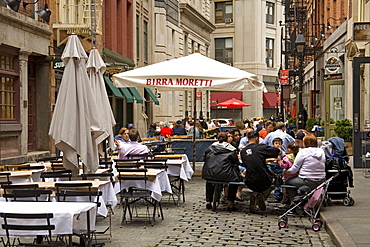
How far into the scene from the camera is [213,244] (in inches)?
365

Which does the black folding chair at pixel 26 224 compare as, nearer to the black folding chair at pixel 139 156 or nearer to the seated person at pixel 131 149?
the black folding chair at pixel 139 156

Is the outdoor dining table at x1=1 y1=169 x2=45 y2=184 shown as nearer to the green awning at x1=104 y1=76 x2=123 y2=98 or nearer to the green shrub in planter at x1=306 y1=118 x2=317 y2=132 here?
the green awning at x1=104 y1=76 x2=123 y2=98

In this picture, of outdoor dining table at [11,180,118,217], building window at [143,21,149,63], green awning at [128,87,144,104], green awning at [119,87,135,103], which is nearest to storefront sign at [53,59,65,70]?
green awning at [119,87,135,103]

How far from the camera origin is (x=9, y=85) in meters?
20.4

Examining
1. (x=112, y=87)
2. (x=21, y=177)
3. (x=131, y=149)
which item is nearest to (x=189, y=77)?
(x=131, y=149)

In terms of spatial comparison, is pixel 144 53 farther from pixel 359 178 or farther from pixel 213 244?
pixel 213 244

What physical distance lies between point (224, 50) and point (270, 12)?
25.5ft

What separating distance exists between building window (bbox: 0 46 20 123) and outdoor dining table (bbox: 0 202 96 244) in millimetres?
12828

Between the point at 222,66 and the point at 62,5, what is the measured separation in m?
9.85

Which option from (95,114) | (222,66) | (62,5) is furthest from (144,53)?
(95,114)

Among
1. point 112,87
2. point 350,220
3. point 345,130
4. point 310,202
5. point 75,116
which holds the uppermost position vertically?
point 112,87

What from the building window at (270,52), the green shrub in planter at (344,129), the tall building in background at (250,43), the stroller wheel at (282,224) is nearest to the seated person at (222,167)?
the stroller wheel at (282,224)

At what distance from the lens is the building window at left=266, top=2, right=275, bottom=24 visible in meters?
77.6

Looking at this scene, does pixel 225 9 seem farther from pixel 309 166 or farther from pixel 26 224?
pixel 26 224
